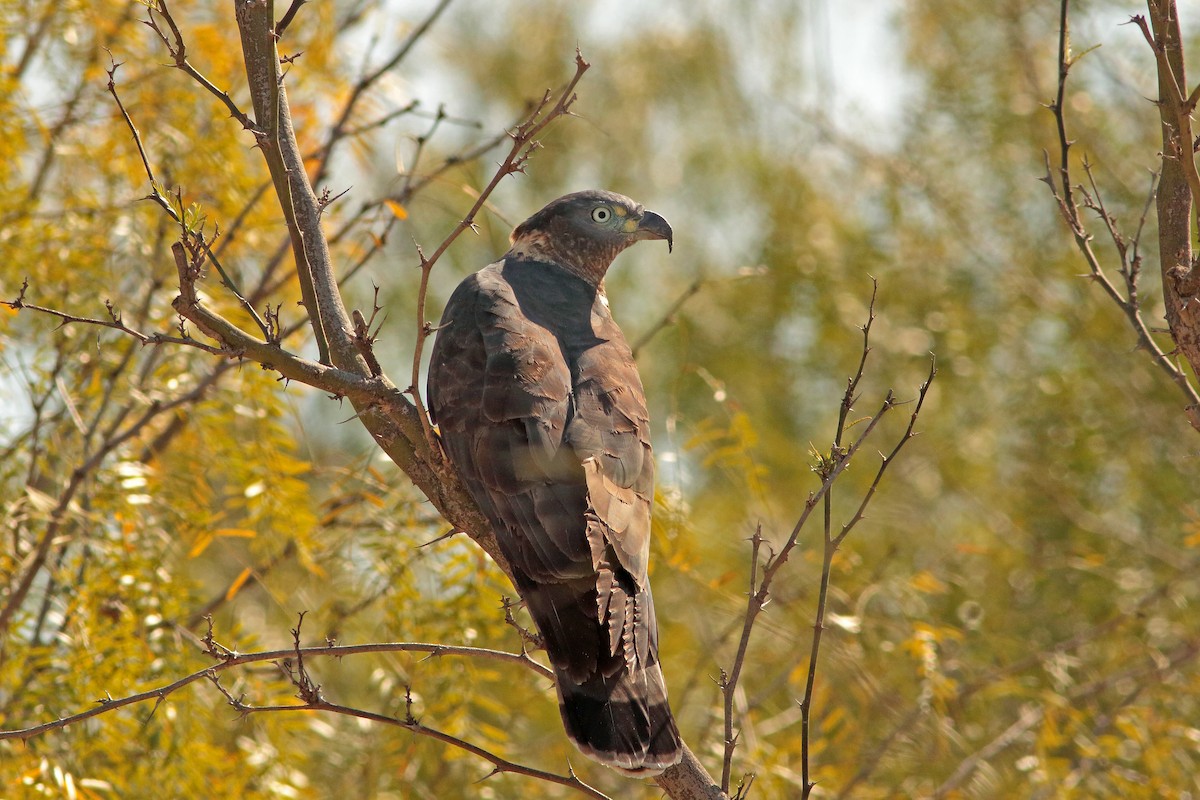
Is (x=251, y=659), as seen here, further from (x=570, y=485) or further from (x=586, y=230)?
(x=586, y=230)

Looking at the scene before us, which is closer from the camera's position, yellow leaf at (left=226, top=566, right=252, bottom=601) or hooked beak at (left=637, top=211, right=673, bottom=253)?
yellow leaf at (left=226, top=566, right=252, bottom=601)

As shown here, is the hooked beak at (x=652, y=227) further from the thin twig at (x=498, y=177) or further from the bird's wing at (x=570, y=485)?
the thin twig at (x=498, y=177)

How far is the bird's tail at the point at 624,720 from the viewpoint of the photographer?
9.58 ft

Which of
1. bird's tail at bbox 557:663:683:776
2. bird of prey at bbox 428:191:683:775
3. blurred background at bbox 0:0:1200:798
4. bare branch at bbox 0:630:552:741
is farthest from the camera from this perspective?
blurred background at bbox 0:0:1200:798

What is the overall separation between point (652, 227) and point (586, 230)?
27 cm

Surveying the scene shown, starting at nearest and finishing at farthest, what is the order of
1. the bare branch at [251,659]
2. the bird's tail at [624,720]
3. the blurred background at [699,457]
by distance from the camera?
the bare branch at [251,659], the bird's tail at [624,720], the blurred background at [699,457]

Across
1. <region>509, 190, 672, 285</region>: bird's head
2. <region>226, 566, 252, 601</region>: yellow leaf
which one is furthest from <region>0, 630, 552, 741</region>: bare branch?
<region>509, 190, 672, 285</region>: bird's head

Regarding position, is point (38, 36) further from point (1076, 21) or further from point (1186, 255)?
point (1076, 21)

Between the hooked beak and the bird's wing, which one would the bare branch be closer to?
the bird's wing

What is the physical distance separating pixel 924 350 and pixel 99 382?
478cm

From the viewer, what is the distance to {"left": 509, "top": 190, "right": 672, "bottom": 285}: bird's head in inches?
192

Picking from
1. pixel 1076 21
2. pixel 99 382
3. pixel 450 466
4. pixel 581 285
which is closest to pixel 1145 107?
pixel 1076 21

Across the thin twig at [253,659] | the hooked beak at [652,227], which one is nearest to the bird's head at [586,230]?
the hooked beak at [652,227]

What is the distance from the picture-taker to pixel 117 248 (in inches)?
193
